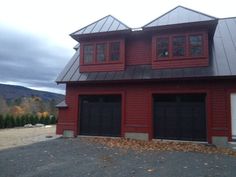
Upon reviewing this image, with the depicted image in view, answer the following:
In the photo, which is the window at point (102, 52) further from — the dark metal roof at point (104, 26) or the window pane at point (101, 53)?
the dark metal roof at point (104, 26)

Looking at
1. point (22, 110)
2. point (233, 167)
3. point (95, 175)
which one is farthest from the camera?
point (22, 110)

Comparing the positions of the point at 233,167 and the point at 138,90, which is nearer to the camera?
the point at 233,167

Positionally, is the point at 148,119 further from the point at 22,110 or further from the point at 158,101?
the point at 22,110

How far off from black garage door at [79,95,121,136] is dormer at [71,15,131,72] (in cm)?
184

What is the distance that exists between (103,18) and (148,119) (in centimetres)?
797

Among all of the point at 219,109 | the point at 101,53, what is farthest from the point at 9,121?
the point at 219,109

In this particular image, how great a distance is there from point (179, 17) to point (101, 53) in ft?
16.7

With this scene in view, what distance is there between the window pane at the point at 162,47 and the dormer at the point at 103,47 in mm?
1966

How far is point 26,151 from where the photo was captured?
1128 centimetres

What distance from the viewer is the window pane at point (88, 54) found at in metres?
16.8

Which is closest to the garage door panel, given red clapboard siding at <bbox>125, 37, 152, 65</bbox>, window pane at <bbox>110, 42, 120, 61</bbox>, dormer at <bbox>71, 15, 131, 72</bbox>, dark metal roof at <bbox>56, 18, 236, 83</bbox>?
dark metal roof at <bbox>56, 18, 236, 83</bbox>

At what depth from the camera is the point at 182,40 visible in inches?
587

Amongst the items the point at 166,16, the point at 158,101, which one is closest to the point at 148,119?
the point at 158,101

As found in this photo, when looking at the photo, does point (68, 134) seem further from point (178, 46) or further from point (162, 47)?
point (178, 46)
